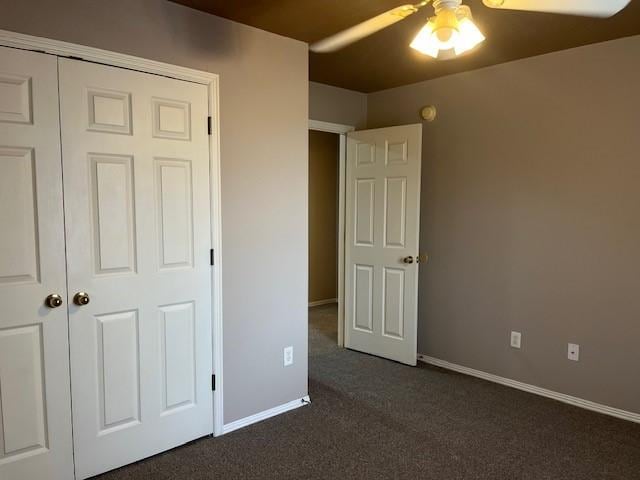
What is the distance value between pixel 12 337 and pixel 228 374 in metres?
1.14

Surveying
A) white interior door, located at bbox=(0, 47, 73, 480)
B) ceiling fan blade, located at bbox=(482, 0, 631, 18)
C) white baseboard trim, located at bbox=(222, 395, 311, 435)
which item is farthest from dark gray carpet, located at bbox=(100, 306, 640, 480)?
ceiling fan blade, located at bbox=(482, 0, 631, 18)

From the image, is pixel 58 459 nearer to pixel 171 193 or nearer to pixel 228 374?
pixel 228 374

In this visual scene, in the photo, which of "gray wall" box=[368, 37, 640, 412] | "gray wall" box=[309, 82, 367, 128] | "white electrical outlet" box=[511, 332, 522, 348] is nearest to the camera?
"gray wall" box=[368, 37, 640, 412]

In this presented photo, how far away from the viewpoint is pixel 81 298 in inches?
84.3

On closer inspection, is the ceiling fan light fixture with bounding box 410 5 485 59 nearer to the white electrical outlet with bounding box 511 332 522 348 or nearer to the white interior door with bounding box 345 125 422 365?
the white interior door with bounding box 345 125 422 365

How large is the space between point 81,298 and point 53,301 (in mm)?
116

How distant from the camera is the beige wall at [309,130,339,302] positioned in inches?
235

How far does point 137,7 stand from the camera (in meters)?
2.23

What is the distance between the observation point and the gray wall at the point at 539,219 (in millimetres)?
2898

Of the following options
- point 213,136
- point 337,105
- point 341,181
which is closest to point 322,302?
point 341,181

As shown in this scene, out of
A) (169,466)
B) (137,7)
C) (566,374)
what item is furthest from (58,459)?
(566,374)

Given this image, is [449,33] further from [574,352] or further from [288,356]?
[574,352]

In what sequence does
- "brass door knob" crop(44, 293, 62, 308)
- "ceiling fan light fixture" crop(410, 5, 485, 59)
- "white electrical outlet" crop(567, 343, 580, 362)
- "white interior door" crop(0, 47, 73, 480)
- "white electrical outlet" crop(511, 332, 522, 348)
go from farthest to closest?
"white electrical outlet" crop(511, 332, 522, 348)
"white electrical outlet" crop(567, 343, 580, 362)
"brass door knob" crop(44, 293, 62, 308)
"white interior door" crop(0, 47, 73, 480)
"ceiling fan light fixture" crop(410, 5, 485, 59)

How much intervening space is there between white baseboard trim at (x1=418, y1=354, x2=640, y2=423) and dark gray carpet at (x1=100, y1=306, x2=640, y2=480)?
7cm
